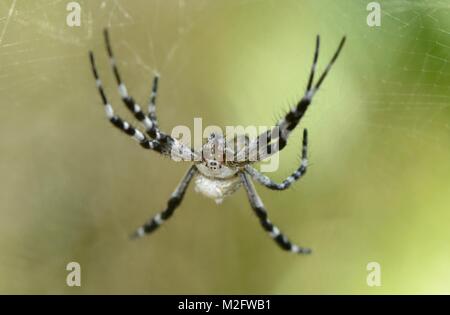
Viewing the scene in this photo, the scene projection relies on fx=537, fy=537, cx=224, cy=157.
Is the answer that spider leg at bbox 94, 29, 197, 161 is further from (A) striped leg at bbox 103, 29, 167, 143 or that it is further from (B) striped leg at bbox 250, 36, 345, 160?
(B) striped leg at bbox 250, 36, 345, 160

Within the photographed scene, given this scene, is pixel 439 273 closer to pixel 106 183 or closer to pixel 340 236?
pixel 340 236

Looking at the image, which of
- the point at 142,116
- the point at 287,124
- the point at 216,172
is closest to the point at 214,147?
the point at 216,172

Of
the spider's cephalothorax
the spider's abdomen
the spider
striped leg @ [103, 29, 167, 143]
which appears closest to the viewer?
the spider

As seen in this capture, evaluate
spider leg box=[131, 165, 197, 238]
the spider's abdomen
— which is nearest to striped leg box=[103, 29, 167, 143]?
the spider's abdomen

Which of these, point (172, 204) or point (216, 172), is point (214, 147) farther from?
point (172, 204)

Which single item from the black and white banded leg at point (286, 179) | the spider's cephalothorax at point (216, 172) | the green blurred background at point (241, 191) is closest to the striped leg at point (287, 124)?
the spider's cephalothorax at point (216, 172)

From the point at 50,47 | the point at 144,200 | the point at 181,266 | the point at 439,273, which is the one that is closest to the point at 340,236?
the point at 439,273

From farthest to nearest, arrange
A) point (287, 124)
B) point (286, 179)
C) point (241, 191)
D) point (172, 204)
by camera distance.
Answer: point (241, 191) → point (172, 204) → point (286, 179) → point (287, 124)
